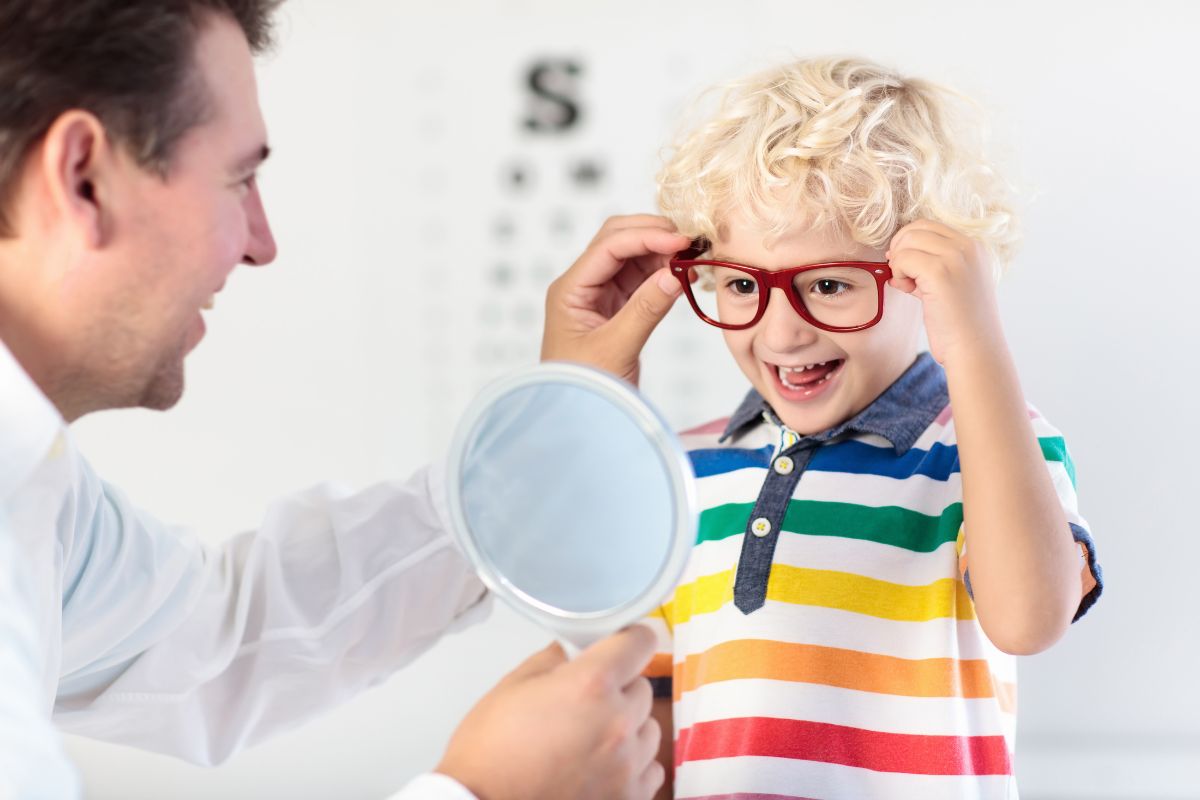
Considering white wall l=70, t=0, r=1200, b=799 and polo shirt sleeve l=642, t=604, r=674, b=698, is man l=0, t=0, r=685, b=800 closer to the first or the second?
polo shirt sleeve l=642, t=604, r=674, b=698

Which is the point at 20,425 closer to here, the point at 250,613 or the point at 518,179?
the point at 250,613

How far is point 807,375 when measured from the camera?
4.56 ft

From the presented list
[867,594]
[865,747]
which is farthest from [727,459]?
[865,747]

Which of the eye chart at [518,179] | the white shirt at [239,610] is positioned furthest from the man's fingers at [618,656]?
the eye chart at [518,179]

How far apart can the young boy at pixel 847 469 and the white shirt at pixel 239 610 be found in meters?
0.34

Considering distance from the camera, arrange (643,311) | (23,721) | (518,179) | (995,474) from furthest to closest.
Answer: (518,179)
(643,311)
(995,474)
(23,721)

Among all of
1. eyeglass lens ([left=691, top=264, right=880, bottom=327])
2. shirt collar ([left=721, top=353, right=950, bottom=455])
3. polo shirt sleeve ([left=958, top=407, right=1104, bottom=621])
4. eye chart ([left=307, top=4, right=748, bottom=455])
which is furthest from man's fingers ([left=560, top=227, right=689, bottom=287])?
eye chart ([left=307, top=4, right=748, bottom=455])

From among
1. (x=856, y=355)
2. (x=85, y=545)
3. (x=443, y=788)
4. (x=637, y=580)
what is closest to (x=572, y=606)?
(x=637, y=580)

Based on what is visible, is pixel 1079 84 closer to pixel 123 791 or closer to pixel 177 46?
pixel 177 46

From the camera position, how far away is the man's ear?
1145 millimetres

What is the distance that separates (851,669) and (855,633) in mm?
38

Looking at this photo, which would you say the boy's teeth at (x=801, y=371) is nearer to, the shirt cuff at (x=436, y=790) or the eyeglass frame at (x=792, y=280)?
the eyeglass frame at (x=792, y=280)

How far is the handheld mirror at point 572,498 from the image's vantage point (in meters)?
0.95

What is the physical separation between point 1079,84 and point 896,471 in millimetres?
1063
